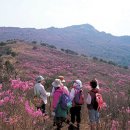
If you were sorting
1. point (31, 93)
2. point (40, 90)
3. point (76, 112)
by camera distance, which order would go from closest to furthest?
point (76, 112) → point (40, 90) → point (31, 93)

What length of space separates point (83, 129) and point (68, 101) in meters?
1.41

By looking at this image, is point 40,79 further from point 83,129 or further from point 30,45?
point 30,45

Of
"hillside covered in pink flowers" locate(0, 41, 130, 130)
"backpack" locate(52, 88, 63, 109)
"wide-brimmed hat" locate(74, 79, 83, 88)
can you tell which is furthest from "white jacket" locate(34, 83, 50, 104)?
"backpack" locate(52, 88, 63, 109)

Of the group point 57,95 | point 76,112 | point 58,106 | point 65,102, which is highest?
point 57,95

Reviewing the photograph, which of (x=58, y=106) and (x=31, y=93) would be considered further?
(x=31, y=93)

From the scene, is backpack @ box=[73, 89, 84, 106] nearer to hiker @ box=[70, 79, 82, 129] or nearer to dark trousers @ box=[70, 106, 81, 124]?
hiker @ box=[70, 79, 82, 129]

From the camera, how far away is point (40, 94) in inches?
478

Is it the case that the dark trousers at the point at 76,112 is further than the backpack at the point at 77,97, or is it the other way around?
the dark trousers at the point at 76,112

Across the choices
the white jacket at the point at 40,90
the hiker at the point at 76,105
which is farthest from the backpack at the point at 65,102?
the white jacket at the point at 40,90

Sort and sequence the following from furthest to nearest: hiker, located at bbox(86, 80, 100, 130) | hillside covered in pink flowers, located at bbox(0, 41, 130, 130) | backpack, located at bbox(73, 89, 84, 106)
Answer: backpack, located at bbox(73, 89, 84, 106), hiker, located at bbox(86, 80, 100, 130), hillside covered in pink flowers, located at bbox(0, 41, 130, 130)

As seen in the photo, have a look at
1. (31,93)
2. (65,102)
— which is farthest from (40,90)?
(31,93)

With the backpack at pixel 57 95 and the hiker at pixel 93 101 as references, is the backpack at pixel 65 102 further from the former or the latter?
the hiker at pixel 93 101

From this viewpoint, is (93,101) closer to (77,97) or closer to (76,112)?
(77,97)

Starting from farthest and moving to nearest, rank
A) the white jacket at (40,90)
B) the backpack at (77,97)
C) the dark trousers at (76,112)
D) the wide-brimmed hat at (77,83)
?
the white jacket at (40,90), the dark trousers at (76,112), the backpack at (77,97), the wide-brimmed hat at (77,83)
